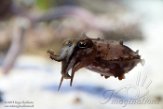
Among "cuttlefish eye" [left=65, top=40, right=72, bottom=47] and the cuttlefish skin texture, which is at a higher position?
"cuttlefish eye" [left=65, top=40, right=72, bottom=47]

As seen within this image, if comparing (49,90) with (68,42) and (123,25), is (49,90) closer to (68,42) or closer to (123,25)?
(68,42)

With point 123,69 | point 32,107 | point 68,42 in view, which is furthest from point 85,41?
point 32,107

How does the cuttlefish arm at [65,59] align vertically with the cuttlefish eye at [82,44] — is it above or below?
below

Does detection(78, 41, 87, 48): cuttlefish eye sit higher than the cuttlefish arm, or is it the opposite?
detection(78, 41, 87, 48): cuttlefish eye
